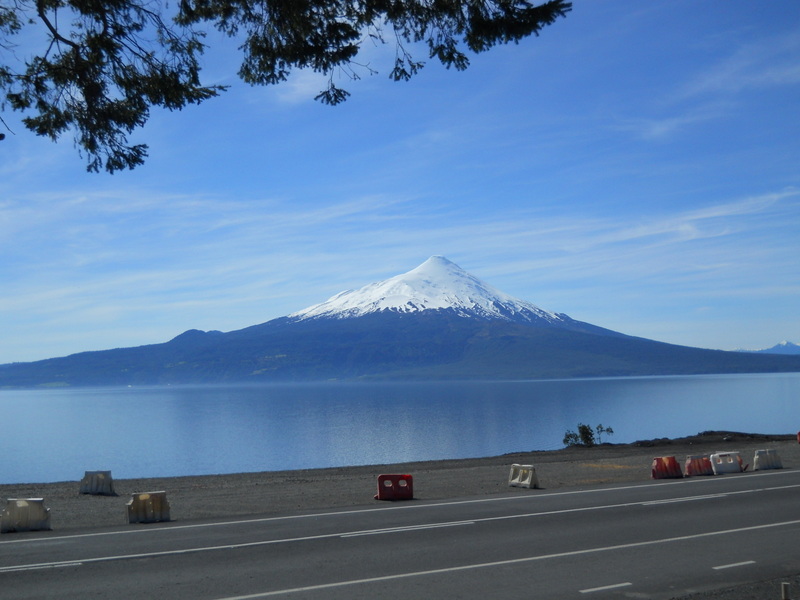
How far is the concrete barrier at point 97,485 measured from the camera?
69.4 ft

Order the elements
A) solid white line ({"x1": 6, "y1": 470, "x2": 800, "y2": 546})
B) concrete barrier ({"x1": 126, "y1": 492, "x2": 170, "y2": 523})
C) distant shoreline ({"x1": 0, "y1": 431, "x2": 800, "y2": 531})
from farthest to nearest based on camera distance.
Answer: distant shoreline ({"x1": 0, "y1": 431, "x2": 800, "y2": 531}) < concrete barrier ({"x1": 126, "y1": 492, "x2": 170, "y2": 523}) < solid white line ({"x1": 6, "y1": 470, "x2": 800, "y2": 546})

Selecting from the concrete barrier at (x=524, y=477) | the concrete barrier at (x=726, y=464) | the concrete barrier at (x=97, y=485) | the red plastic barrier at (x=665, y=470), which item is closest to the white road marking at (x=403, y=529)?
the concrete barrier at (x=524, y=477)

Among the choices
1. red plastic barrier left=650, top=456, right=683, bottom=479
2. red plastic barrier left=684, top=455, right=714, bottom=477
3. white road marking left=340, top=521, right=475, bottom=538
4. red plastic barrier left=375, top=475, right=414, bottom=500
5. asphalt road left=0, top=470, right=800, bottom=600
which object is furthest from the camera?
red plastic barrier left=684, top=455, right=714, bottom=477

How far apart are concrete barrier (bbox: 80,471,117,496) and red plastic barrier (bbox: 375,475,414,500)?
7910 millimetres

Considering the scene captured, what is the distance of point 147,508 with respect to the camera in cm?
1434

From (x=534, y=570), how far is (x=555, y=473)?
15.7 meters

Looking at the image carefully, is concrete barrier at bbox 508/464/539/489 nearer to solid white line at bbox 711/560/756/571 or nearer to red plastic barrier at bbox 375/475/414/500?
red plastic barrier at bbox 375/475/414/500

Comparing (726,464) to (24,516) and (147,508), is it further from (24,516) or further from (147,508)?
(24,516)

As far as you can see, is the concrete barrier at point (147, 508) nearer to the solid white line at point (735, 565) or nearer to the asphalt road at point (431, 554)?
the asphalt road at point (431, 554)

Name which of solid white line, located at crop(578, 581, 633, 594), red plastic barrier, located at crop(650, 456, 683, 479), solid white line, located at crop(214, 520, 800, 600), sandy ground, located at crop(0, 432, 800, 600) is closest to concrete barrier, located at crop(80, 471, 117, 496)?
sandy ground, located at crop(0, 432, 800, 600)

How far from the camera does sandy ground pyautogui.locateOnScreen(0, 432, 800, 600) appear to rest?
15617 mm

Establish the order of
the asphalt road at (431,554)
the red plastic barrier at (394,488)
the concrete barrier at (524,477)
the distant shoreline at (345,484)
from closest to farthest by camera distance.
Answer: the asphalt road at (431,554)
the distant shoreline at (345,484)
the red plastic barrier at (394,488)
the concrete barrier at (524,477)

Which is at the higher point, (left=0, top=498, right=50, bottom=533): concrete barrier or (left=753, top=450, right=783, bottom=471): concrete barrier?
(left=0, top=498, right=50, bottom=533): concrete barrier

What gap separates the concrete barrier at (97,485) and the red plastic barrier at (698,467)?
Result: 50.9 feet
